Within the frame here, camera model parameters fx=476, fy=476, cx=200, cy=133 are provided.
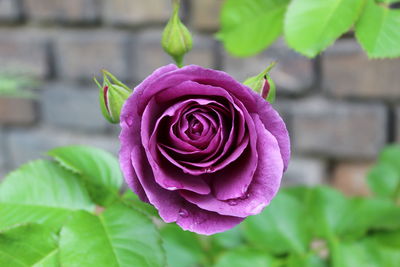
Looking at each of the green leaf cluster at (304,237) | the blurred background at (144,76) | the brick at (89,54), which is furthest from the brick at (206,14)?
the green leaf cluster at (304,237)

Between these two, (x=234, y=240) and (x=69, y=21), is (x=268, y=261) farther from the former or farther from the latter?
(x=69, y=21)

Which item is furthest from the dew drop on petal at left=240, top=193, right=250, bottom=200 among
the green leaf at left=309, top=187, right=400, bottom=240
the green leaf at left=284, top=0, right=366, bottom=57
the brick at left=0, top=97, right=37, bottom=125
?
the brick at left=0, top=97, right=37, bottom=125

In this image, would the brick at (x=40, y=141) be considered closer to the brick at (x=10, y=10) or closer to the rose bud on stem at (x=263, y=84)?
Result: the brick at (x=10, y=10)

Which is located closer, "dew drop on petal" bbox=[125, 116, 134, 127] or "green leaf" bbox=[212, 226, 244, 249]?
"dew drop on petal" bbox=[125, 116, 134, 127]

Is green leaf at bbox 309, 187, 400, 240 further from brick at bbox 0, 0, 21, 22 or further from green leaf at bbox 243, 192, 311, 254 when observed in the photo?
brick at bbox 0, 0, 21, 22

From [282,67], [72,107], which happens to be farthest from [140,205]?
[72,107]

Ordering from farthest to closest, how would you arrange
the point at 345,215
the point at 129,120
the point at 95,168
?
the point at 345,215
the point at 95,168
the point at 129,120

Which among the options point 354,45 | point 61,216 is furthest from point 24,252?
point 354,45

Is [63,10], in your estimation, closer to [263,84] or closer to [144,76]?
[144,76]
